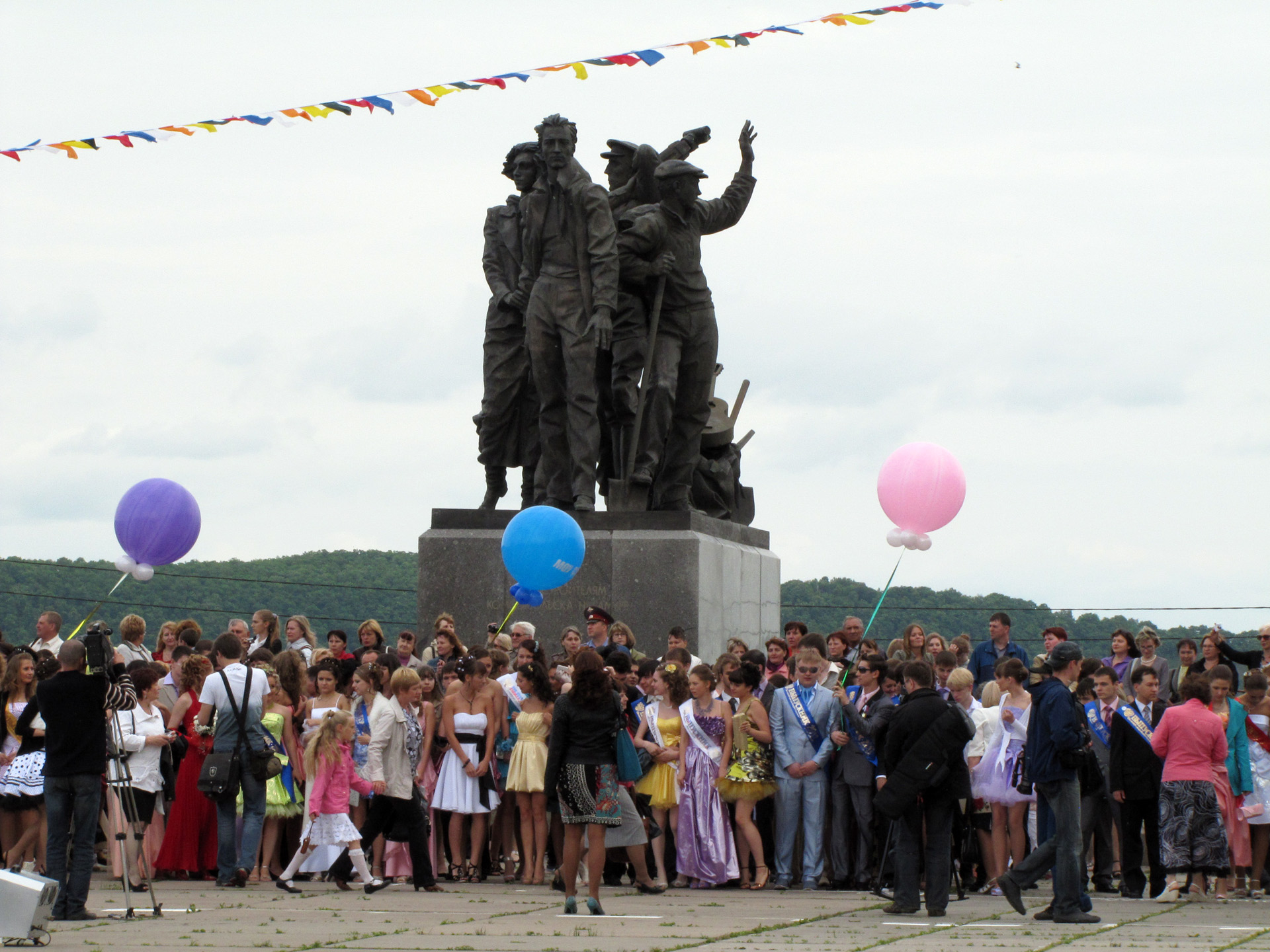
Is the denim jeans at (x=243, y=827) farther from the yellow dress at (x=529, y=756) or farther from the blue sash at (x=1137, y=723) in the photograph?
the blue sash at (x=1137, y=723)

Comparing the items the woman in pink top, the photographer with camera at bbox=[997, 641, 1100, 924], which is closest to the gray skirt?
the photographer with camera at bbox=[997, 641, 1100, 924]

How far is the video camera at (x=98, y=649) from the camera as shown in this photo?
10125 mm

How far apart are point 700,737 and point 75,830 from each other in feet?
13.0

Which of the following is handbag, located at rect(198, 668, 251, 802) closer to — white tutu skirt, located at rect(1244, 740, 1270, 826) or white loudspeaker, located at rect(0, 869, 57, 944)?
white loudspeaker, located at rect(0, 869, 57, 944)

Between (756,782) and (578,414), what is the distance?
5.18 m

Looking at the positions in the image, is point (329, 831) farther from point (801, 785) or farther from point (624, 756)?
point (801, 785)

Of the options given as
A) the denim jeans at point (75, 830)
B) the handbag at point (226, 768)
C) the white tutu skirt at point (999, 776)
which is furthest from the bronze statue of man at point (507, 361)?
the denim jeans at point (75, 830)

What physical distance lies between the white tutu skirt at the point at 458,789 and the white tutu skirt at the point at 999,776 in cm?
310

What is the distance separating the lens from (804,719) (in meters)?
12.3

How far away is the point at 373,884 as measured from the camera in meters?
11.8

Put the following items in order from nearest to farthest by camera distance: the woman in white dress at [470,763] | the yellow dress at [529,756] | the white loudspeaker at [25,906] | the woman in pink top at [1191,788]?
the white loudspeaker at [25,906] < the woman in pink top at [1191,788] < the yellow dress at [529,756] < the woman in white dress at [470,763]

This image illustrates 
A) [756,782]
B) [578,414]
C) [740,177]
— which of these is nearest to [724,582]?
[578,414]

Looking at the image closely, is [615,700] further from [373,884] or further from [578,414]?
[578,414]

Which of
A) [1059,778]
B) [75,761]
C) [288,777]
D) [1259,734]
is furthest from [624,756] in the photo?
[1259,734]
